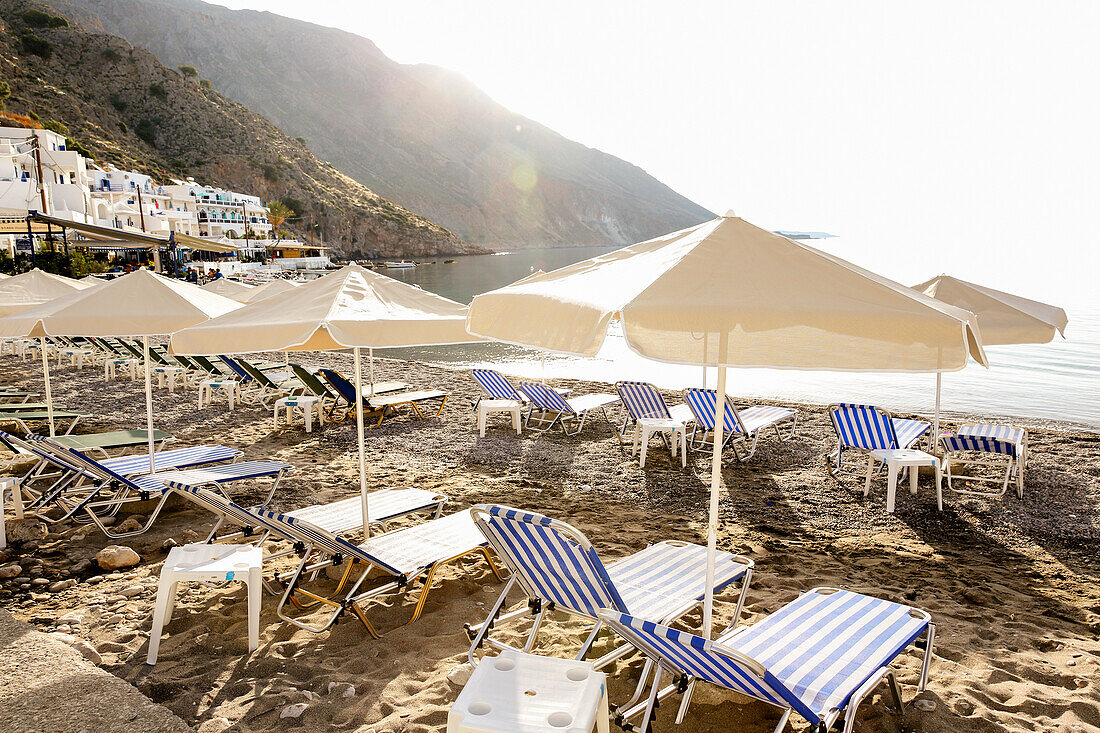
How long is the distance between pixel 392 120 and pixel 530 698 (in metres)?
175

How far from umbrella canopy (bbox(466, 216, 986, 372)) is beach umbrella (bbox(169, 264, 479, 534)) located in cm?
116

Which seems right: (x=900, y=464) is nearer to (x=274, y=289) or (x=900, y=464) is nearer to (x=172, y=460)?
(x=274, y=289)

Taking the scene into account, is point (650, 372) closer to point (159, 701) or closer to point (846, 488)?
point (846, 488)

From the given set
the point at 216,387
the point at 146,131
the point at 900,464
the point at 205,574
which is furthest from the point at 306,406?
the point at 146,131

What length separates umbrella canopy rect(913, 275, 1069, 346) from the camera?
591 centimetres

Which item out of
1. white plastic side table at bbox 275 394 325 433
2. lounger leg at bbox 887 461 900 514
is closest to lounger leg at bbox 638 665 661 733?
lounger leg at bbox 887 461 900 514

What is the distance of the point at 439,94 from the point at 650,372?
601 ft

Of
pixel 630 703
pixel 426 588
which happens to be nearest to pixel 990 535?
pixel 630 703

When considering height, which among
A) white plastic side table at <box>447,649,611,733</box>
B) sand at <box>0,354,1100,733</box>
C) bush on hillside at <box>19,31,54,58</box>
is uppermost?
bush on hillside at <box>19,31,54,58</box>

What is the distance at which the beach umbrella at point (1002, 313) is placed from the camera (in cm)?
591

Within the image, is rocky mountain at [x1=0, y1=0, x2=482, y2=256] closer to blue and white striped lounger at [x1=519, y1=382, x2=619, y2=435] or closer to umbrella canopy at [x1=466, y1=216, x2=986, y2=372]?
blue and white striped lounger at [x1=519, y1=382, x2=619, y2=435]

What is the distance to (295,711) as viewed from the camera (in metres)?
2.88

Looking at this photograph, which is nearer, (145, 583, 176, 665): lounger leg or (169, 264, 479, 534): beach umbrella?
(145, 583, 176, 665): lounger leg

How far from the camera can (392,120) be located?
6353 inches
